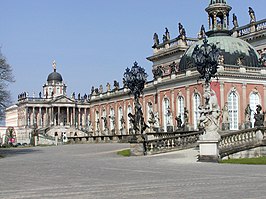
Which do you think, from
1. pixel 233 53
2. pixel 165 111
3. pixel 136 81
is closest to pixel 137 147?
pixel 136 81

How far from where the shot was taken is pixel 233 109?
47625 millimetres

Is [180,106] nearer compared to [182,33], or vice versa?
[180,106]

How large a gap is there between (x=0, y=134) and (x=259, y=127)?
374 ft

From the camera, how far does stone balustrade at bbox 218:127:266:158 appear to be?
24.8 metres

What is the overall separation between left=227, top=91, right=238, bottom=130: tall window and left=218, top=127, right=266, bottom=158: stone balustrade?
20.4 meters

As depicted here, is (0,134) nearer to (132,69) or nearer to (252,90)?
Result: (252,90)

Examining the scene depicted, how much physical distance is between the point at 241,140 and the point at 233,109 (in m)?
21.7

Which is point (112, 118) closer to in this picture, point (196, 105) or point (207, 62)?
point (196, 105)

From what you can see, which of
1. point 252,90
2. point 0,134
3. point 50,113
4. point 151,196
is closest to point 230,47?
point 252,90

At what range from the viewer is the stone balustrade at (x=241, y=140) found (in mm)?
24770

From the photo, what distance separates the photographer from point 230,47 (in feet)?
165

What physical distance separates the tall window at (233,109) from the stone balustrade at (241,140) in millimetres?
20404

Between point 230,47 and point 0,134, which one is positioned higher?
point 230,47

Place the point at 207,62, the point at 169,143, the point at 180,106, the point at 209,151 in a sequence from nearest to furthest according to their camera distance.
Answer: the point at 209,151, the point at 207,62, the point at 169,143, the point at 180,106
